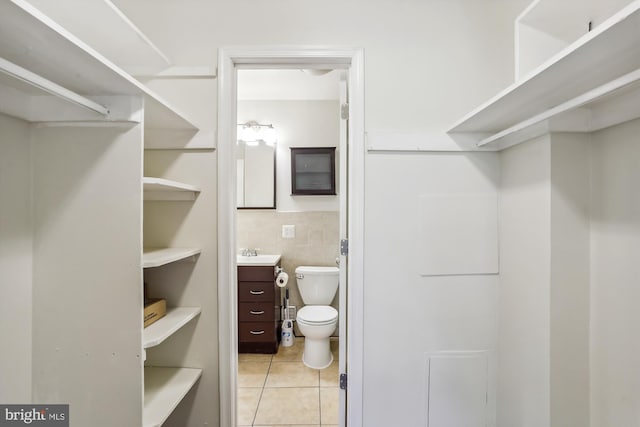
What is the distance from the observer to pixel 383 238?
1374mm

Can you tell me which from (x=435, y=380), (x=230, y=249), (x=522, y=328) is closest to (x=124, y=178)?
(x=230, y=249)

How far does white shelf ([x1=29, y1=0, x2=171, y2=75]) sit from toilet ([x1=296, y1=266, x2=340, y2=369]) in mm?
1925

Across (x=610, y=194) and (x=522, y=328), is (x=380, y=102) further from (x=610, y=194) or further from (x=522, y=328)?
(x=522, y=328)

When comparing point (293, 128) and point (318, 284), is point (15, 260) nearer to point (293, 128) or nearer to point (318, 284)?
point (318, 284)

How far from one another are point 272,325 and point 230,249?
54.6 inches

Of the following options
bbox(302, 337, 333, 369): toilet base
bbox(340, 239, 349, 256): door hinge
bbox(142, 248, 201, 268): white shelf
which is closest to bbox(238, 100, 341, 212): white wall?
bbox(302, 337, 333, 369): toilet base

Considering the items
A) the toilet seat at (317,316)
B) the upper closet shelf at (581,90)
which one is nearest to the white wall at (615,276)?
the upper closet shelf at (581,90)

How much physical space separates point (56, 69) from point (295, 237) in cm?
220

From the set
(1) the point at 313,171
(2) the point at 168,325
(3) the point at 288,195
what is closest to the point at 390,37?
(1) the point at 313,171

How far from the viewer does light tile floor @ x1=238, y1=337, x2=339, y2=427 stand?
1.78 meters

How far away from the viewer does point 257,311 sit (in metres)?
2.46

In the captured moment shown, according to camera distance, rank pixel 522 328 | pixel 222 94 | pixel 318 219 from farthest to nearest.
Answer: pixel 318 219, pixel 222 94, pixel 522 328

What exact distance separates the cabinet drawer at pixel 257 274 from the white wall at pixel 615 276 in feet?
6.66

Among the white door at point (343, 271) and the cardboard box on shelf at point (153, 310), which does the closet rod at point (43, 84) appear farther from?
the white door at point (343, 271)
